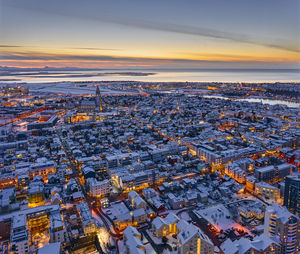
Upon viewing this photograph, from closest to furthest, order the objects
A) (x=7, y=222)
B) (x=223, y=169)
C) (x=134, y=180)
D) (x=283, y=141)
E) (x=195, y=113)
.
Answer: (x=7, y=222)
(x=134, y=180)
(x=223, y=169)
(x=283, y=141)
(x=195, y=113)

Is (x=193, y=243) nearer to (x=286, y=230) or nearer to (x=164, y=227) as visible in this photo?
(x=164, y=227)

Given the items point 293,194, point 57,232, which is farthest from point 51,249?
point 293,194

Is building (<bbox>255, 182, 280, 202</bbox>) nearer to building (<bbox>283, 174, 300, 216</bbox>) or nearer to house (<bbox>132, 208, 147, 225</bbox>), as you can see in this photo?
building (<bbox>283, 174, 300, 216</bbox>)

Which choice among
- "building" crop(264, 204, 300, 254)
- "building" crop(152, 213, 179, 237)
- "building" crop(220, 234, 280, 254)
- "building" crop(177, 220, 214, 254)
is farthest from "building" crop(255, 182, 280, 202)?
"building" crop(177, 220, 214, 254)

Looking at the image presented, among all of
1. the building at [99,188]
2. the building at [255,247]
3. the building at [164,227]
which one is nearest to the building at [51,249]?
the building at [164,227]

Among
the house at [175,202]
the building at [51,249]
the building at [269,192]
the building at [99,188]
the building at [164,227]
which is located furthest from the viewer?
the building at [99,188]

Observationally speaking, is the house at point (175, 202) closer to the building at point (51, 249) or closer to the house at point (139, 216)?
the house at point (139, 216)

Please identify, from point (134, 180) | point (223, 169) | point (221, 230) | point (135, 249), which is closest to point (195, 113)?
point (223, 169)

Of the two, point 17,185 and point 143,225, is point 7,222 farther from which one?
point 143,225
